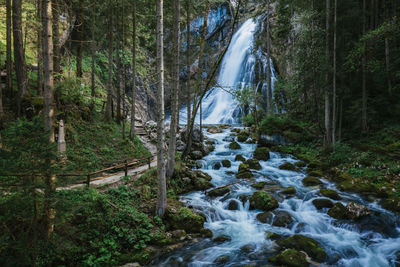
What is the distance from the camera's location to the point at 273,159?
16.7 m

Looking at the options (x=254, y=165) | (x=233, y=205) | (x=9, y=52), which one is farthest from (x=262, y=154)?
(x=9, y=52)

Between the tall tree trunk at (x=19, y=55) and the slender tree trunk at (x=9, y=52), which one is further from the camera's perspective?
the slender tree trunk at (x=9, y=52)

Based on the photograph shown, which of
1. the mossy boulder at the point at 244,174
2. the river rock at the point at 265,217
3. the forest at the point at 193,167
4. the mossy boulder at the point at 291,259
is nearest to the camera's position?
the forest at the point at 193,167

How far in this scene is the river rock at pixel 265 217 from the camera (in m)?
8.51

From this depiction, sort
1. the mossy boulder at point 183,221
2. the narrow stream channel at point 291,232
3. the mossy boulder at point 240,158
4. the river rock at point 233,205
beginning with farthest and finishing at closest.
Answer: the mossy boulder at point 240,158 → the river rock at point 233,205 → the mossy boulder at point 183,221 → the narrow stream channel at point 291,232

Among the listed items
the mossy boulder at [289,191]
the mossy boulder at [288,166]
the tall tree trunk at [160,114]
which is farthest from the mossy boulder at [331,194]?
the tall tree trunk at [160,114]

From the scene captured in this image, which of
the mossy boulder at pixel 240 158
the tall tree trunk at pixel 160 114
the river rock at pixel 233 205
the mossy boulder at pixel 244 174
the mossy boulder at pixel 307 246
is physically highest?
the tall tree trunk at pixel 160 114

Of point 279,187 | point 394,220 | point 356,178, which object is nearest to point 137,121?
point 279,187

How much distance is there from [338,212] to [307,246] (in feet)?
8.90

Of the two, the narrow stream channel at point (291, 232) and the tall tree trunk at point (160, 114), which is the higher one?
the tall tree trunk at point (160, 114)

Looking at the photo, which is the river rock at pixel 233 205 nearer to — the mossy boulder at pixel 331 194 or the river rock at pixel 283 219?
the river rock at pixel 283 219

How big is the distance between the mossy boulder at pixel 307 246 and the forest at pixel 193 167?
4 cm

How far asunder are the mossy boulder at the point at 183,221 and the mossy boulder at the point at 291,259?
2711 millimetres

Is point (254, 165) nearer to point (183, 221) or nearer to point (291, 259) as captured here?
point (183, 221)
